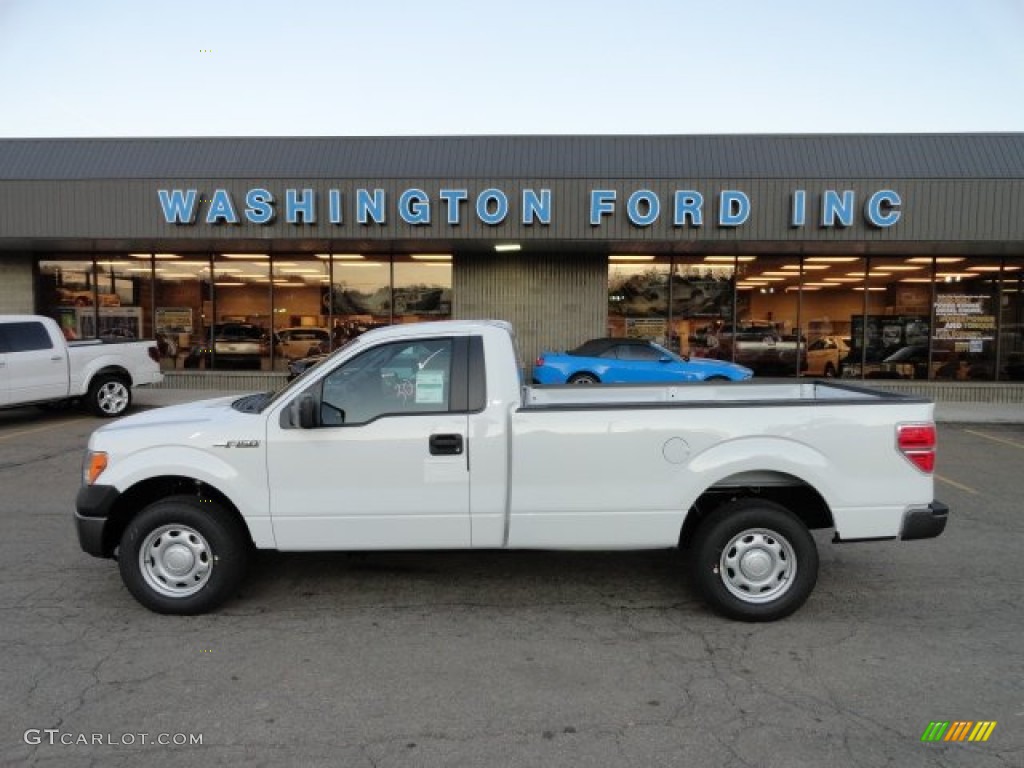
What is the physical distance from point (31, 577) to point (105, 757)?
2.68 m

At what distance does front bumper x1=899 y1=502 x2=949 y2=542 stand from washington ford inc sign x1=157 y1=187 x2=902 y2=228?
35.9 ft

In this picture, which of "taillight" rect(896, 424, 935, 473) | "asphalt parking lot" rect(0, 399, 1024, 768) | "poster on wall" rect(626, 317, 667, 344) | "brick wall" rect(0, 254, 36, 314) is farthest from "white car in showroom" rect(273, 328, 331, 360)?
"taillight" rect(896, 424, 935, 473)

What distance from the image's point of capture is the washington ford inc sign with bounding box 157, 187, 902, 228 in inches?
566

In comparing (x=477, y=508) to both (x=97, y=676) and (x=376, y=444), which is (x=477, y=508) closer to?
(x=376, y=444)

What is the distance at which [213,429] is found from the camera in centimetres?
443

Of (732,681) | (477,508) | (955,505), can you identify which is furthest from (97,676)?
(955,505)

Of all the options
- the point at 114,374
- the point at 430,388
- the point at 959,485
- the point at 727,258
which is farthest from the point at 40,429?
the point at 727,258

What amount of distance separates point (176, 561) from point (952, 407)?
1574 centimetres

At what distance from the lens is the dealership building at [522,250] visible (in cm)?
1477

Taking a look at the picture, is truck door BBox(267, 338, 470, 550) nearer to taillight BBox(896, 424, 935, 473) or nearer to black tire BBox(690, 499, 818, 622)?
black tire BBox(690, 499, 818, 622)

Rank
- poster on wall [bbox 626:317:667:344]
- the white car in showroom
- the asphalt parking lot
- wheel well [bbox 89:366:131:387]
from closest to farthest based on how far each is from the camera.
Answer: the asphalt parking lot < wheel well [bbox 89:366:131:387] < poster on wall [bbox 626:317:667:344] < the white car in showroom

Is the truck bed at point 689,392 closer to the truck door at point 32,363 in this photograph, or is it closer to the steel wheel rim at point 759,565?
the steel wheel rim at point 759,565

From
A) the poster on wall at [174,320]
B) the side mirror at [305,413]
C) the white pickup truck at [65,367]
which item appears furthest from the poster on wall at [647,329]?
the side mirror at [305,413]

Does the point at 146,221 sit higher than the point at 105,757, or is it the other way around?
the point at 146,221
